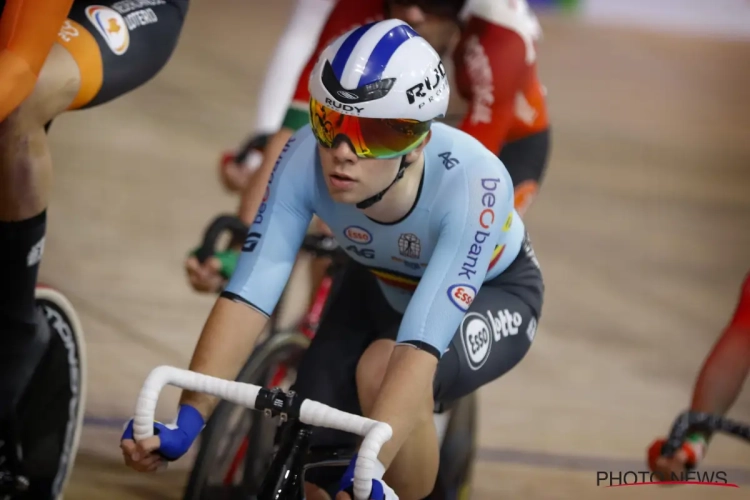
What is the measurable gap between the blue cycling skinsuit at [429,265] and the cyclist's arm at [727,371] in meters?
0.42

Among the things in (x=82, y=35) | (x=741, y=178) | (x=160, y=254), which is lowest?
(x=160, y=254)

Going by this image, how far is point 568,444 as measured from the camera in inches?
175

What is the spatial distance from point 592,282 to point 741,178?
329 centimetres

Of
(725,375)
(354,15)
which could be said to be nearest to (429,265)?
(725,375)

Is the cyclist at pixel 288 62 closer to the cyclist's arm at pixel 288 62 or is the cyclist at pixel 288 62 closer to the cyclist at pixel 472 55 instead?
the cyclist's arm at pixel 288 62

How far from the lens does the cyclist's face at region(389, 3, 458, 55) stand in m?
3.16

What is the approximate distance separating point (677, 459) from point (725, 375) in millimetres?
322

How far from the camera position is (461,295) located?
227cm

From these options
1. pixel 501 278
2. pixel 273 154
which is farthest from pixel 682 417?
pixel 273 154

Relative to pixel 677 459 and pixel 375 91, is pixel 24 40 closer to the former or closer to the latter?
pixel 375 91

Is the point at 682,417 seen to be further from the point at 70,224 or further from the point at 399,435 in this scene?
the point at 70,224

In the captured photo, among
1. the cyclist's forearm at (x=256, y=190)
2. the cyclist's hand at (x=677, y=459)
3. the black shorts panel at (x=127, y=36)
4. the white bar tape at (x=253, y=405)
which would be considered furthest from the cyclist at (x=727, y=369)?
the black shorts panel at (x=127, y=36)

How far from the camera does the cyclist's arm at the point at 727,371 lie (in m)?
2.62

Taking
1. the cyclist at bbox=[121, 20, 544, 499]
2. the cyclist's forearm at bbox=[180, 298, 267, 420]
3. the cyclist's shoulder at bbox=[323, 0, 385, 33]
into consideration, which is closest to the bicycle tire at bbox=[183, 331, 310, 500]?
the cyclist at bbox=[121, 20, 544, 499]
